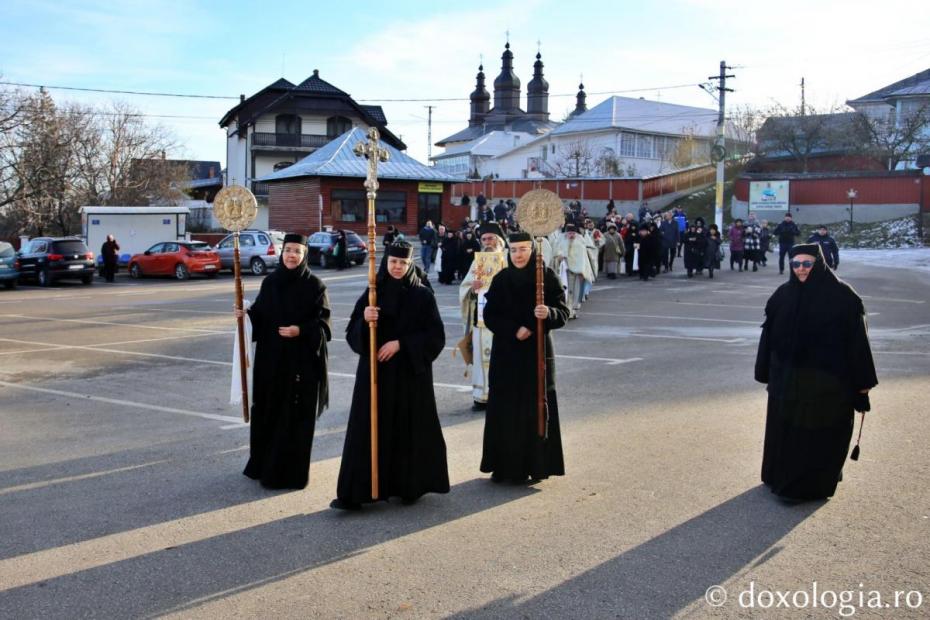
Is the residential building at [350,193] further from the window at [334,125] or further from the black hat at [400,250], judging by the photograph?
the black hat at [400,250]

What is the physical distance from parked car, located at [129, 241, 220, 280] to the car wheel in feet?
4.18

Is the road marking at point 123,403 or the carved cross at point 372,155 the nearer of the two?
the carved cross at point 372,155

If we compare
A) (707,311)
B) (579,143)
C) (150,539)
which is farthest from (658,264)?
(579,143)

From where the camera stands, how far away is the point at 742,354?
13430 millimetres

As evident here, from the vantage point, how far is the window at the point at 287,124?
66.1 m

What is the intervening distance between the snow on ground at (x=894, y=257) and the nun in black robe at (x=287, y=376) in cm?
2678

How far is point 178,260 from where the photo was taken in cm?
3284

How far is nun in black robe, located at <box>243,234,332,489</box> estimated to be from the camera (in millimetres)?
6836

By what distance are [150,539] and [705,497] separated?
377cm

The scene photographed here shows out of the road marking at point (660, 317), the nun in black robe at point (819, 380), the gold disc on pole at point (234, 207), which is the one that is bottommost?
the road marking at point (660, 317)

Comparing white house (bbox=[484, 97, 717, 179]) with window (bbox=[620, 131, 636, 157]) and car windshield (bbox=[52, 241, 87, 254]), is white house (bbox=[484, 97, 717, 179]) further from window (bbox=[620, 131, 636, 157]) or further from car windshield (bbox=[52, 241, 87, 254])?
car windshield (bbox=[52, 241, 87, 254])

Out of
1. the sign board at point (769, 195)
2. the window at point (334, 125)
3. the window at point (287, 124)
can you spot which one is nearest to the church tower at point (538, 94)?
the window at point (334, 125)

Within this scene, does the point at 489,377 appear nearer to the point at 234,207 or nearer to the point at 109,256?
the point at 234,207

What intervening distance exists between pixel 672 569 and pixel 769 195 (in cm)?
3759
